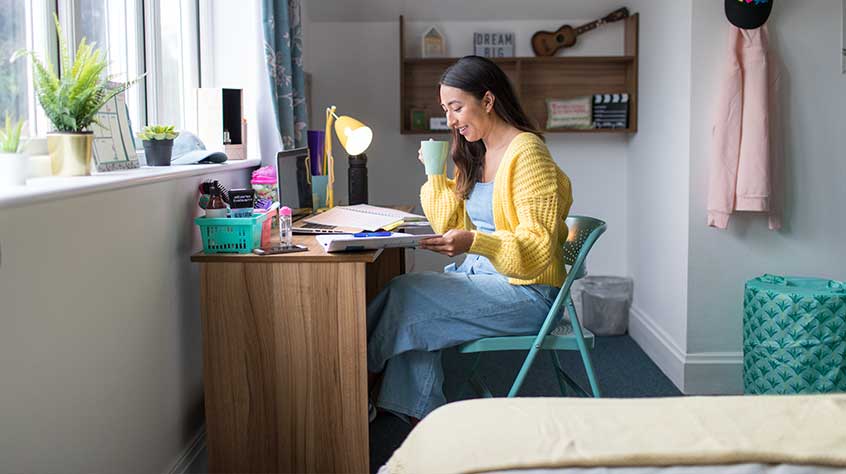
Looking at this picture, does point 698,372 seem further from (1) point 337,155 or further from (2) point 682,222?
(1) point 337,155

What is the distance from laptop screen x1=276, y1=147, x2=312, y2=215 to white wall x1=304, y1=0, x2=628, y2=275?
4.52 ft

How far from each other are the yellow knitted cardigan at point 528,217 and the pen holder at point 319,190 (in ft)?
3.43

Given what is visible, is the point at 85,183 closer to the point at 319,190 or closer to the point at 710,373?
the point at 319,190

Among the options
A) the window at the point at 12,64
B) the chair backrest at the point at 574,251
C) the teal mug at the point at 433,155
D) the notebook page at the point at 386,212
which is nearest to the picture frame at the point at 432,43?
the notebook page at the point at 386,212

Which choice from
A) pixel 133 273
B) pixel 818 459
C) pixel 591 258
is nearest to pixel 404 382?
pixel 133 273

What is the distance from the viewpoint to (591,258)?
4.70m

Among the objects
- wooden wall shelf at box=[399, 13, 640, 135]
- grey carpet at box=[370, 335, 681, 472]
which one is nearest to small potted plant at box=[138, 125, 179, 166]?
grey carpet at box=[370, 335, 681, 472]

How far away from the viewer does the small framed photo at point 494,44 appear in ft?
15.0

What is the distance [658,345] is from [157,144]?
2.29 metres

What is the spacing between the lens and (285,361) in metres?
2.46

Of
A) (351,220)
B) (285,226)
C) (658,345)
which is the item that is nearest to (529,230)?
(285,226)

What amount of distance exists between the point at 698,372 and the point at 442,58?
1.97m

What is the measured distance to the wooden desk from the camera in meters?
2.42

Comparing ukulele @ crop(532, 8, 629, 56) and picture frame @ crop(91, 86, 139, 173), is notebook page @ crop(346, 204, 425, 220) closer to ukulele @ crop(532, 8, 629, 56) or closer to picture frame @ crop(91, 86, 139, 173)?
picture frame @ crop(91, 86, 139, 173)
